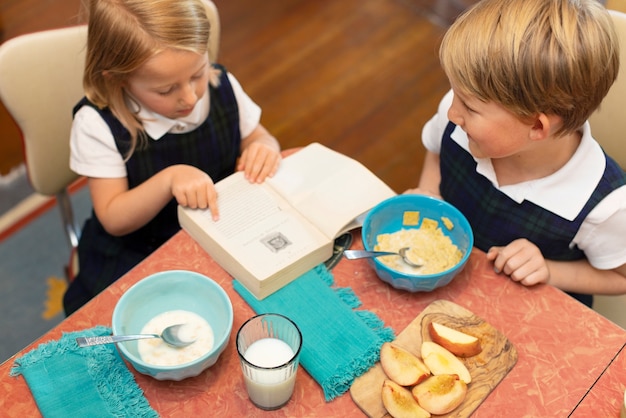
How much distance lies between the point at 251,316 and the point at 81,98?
693 mm

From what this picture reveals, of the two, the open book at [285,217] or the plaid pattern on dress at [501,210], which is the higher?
the open book at [285,217]

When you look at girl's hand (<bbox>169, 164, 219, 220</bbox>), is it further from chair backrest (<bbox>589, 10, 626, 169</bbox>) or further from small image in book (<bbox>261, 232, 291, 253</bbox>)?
chair backrest (<bbox>589, 10, 626, 169</bbox>)

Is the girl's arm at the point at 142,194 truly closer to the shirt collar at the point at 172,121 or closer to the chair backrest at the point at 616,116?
the shirt collar at the point at 172,121

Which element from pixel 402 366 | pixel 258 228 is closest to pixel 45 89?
pixel 258 228

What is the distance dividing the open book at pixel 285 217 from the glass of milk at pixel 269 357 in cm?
10

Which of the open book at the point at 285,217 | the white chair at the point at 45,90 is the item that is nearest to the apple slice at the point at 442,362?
the open book at the point at 285,217

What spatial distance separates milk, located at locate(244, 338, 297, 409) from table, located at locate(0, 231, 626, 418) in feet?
0.09

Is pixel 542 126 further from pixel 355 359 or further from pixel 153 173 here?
pixel 153 173

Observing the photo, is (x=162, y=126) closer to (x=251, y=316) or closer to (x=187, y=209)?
(x=187, y=209)

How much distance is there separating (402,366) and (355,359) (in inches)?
2.8

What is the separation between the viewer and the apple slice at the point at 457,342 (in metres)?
1.04

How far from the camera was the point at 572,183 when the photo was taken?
121cm

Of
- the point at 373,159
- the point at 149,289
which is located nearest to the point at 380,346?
the point at 149,289

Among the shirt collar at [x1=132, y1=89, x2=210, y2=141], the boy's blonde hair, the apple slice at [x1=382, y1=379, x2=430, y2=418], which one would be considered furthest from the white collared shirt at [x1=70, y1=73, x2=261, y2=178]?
the apple slice at [x1=382, y1=379, x2=430, y2=418]
